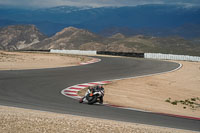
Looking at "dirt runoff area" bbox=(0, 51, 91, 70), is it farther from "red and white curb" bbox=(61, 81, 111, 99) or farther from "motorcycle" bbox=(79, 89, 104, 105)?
"motorcycle" bbox=(79, 89, 104, 105)

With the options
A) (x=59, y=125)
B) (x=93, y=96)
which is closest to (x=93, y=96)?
(x=93, y=96)

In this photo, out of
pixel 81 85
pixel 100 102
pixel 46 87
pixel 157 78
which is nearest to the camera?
pixel 100 102

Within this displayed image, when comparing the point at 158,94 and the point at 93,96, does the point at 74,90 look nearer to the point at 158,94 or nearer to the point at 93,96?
the point at 93,96

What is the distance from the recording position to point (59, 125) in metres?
9.56

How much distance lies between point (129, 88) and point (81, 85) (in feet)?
9.19

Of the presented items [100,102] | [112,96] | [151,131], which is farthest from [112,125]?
[112,96]

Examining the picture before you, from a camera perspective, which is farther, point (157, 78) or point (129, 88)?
point (157, 78)

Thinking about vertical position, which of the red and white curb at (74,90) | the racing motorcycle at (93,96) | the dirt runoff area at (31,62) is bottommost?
the red and white curb at (74,90)

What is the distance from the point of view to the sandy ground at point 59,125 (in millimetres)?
9062

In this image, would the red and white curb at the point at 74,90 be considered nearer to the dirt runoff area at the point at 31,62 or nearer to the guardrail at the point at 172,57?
the dirt runoff area at the point at 31,62

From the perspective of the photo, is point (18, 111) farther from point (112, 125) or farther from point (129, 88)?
point (129, 88)

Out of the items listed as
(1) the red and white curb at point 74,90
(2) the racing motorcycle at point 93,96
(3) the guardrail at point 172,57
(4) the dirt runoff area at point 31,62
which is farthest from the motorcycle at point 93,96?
(3) the guardrail at point 172,57

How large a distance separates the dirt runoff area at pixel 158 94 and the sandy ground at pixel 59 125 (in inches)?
165

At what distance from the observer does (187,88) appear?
76.0ft
